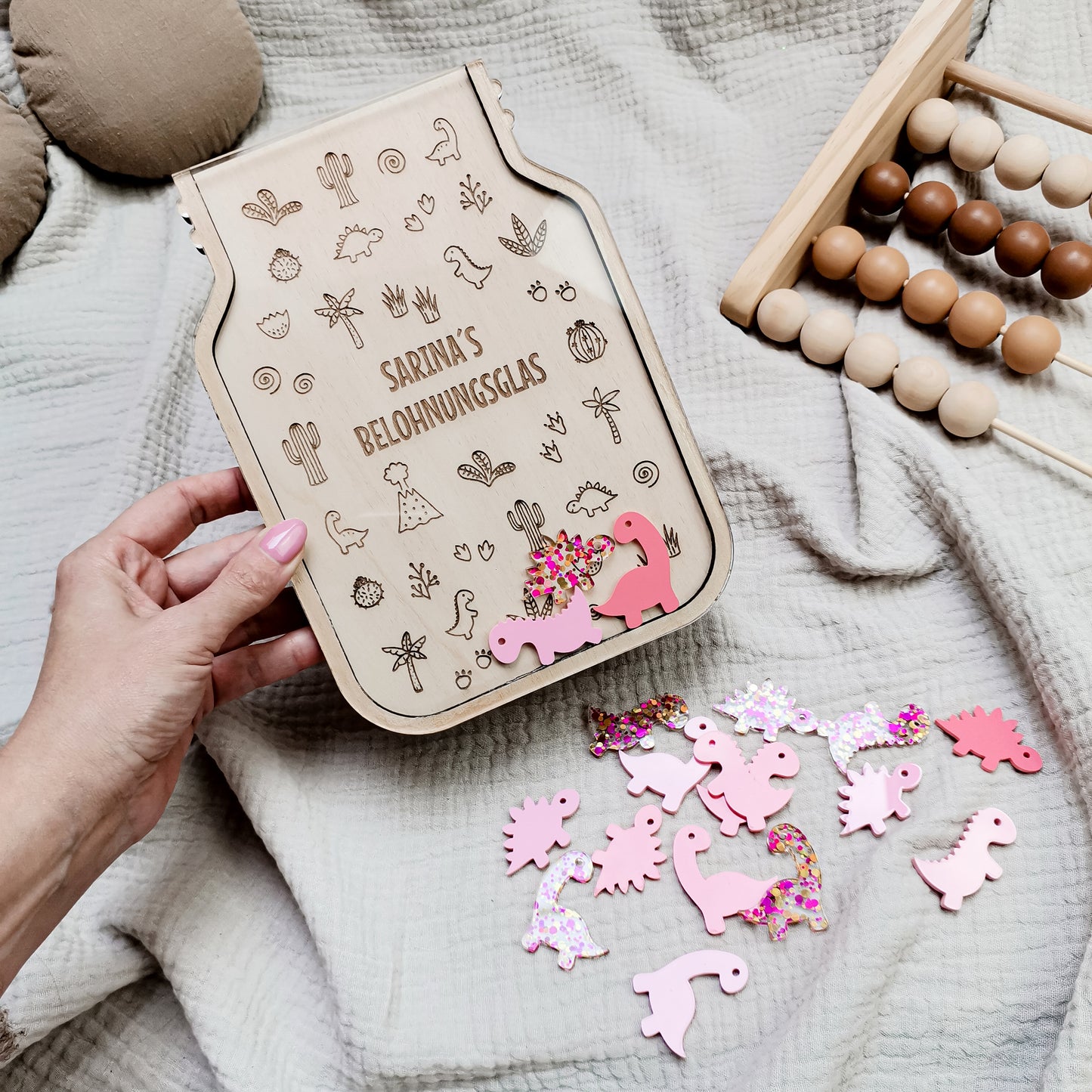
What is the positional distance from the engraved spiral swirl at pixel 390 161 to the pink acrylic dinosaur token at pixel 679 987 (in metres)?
0.67

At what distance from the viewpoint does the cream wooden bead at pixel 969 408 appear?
84cm

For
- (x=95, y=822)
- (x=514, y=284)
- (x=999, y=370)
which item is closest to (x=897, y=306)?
(x=999, y=370)

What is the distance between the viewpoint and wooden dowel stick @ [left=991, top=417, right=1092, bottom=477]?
31.8 inches

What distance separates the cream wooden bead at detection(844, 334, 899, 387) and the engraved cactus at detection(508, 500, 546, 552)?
37 centimetres

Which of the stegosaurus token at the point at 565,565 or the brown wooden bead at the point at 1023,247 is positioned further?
the brown wooden bead at the point at 1023,247

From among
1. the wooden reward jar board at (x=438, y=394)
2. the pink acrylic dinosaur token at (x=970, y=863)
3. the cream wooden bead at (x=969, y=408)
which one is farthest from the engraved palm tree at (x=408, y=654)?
the cream wooden bead at (x=969, y=408)

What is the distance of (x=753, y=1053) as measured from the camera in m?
0.71

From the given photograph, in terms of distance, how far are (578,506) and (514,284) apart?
0.19m

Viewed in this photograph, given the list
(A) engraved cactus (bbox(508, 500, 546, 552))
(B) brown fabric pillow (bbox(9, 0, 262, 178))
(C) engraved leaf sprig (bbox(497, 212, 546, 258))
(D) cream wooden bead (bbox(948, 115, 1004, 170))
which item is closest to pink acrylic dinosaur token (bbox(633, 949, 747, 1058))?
(A) engraved cactus (bbox(508, 500, 546, 552))

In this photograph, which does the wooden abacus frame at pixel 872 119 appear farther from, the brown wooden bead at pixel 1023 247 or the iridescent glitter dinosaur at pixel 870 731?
the iridescent glitter dinosaur at pixel 870 731

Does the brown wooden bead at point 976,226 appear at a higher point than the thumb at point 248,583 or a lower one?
higher

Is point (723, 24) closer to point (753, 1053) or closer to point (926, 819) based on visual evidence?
point (926, 819)

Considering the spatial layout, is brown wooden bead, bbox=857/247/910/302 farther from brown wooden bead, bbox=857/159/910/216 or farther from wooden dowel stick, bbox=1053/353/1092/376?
wooden dowel stick, bbox=1053/353/1092/376

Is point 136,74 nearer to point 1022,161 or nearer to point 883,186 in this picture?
point 883,186
